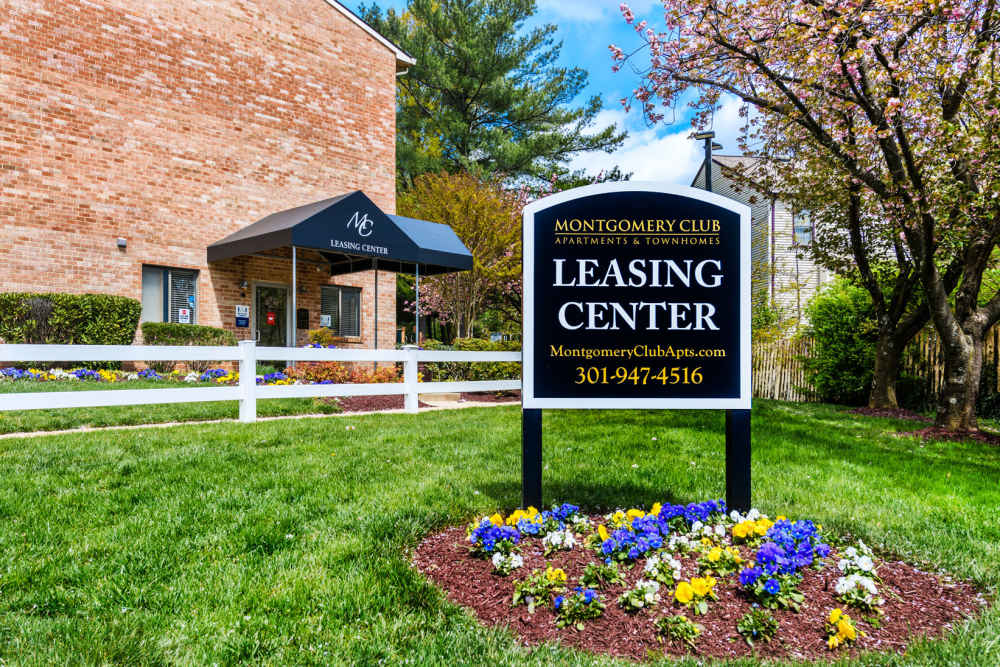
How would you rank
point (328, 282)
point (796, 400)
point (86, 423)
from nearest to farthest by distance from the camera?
point (86, 423) → point (796, 400) → point (328, 282)

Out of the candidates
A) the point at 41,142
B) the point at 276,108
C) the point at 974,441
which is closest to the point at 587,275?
the point at 974,441

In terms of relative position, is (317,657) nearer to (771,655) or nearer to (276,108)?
(771,655)

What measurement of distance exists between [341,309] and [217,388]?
909 cm

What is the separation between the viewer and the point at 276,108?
1544cm

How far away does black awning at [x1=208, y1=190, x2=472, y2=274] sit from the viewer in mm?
12476

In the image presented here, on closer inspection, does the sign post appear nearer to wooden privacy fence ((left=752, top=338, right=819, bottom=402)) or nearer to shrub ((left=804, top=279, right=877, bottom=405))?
shrub ((left=804, top=279, right=877, bottom=405))

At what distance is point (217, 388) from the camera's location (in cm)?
760

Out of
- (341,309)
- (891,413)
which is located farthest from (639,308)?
(341,309)

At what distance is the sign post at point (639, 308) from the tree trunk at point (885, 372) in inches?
402

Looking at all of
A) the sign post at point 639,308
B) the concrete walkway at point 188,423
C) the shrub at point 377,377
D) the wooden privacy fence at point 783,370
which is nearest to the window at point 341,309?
the shrub at point 377,377

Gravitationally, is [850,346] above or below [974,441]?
above

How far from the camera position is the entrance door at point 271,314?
50.2 feet

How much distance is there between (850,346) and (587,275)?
1230cm

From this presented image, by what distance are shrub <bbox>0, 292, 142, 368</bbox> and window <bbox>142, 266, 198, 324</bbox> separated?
3.11ft
